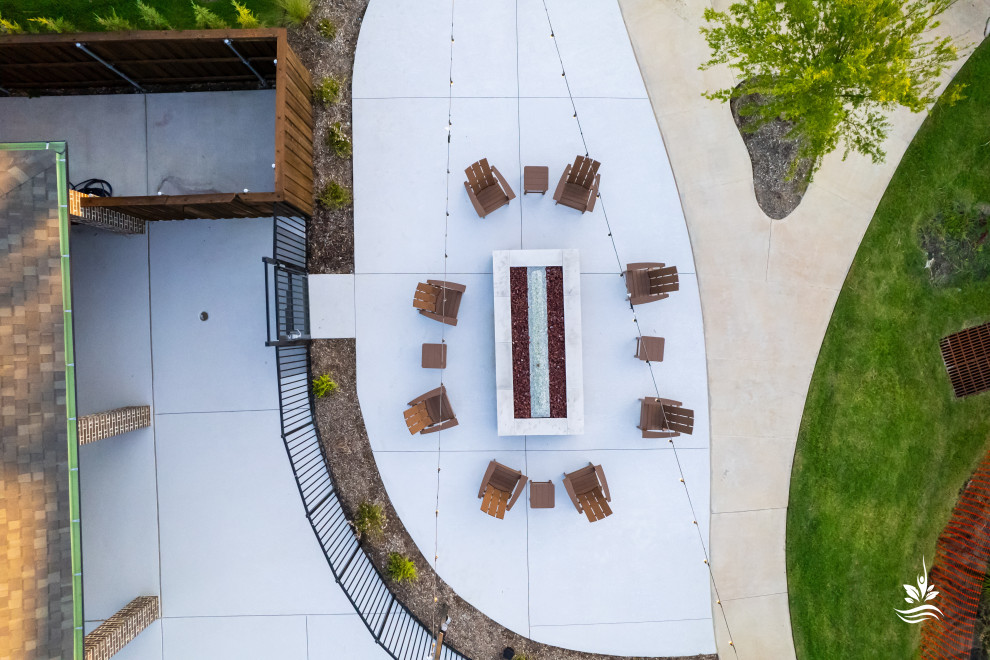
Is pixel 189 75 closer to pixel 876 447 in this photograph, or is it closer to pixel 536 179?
pixel 536 179

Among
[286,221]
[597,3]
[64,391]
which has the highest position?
[597,3]

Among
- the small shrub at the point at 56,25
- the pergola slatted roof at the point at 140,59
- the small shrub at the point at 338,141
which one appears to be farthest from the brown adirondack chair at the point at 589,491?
the small shrub at the point at 56,25

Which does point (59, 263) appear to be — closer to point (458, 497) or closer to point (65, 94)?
point (65, 94)

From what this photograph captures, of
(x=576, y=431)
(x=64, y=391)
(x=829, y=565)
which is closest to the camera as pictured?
(x=64, y=391)

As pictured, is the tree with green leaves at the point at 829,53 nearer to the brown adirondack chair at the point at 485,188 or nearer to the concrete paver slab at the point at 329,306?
the brown adirondack chair at the point at 485,188

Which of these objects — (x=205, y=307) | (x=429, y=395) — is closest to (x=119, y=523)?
(x=205, y=307)

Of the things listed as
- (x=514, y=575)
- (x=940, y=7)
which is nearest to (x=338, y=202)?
(x=514, y=575)
